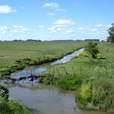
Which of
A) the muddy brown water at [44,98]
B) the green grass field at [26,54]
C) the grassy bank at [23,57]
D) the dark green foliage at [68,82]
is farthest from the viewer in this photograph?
the green grass field at [26,54]

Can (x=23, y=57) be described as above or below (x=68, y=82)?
above

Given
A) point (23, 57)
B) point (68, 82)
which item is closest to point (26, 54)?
point (23, 57)

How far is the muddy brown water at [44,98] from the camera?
671 inches

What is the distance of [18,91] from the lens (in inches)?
918

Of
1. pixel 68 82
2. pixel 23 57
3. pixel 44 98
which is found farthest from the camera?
pixel 23 57

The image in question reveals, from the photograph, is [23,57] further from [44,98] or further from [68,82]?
[44,98]

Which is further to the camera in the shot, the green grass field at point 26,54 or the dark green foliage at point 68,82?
the green grass field at point 26,54

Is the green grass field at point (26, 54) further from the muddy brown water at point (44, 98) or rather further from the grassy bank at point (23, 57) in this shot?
the muddy brown water at point (44, 98)

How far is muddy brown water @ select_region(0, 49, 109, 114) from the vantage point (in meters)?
17.0

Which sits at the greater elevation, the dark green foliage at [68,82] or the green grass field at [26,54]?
the green grass field at [26,54]

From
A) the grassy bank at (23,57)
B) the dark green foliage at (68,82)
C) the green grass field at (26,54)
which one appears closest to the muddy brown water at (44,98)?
the dark green foliage at (68,82)

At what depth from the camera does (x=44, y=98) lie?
20.6 metres

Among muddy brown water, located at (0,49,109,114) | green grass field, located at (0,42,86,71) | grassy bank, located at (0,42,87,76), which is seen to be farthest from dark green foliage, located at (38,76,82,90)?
green grass field, located at (0,42,86,71)

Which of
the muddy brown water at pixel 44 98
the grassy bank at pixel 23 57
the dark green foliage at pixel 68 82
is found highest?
the grassy bank at pixel 23 57
